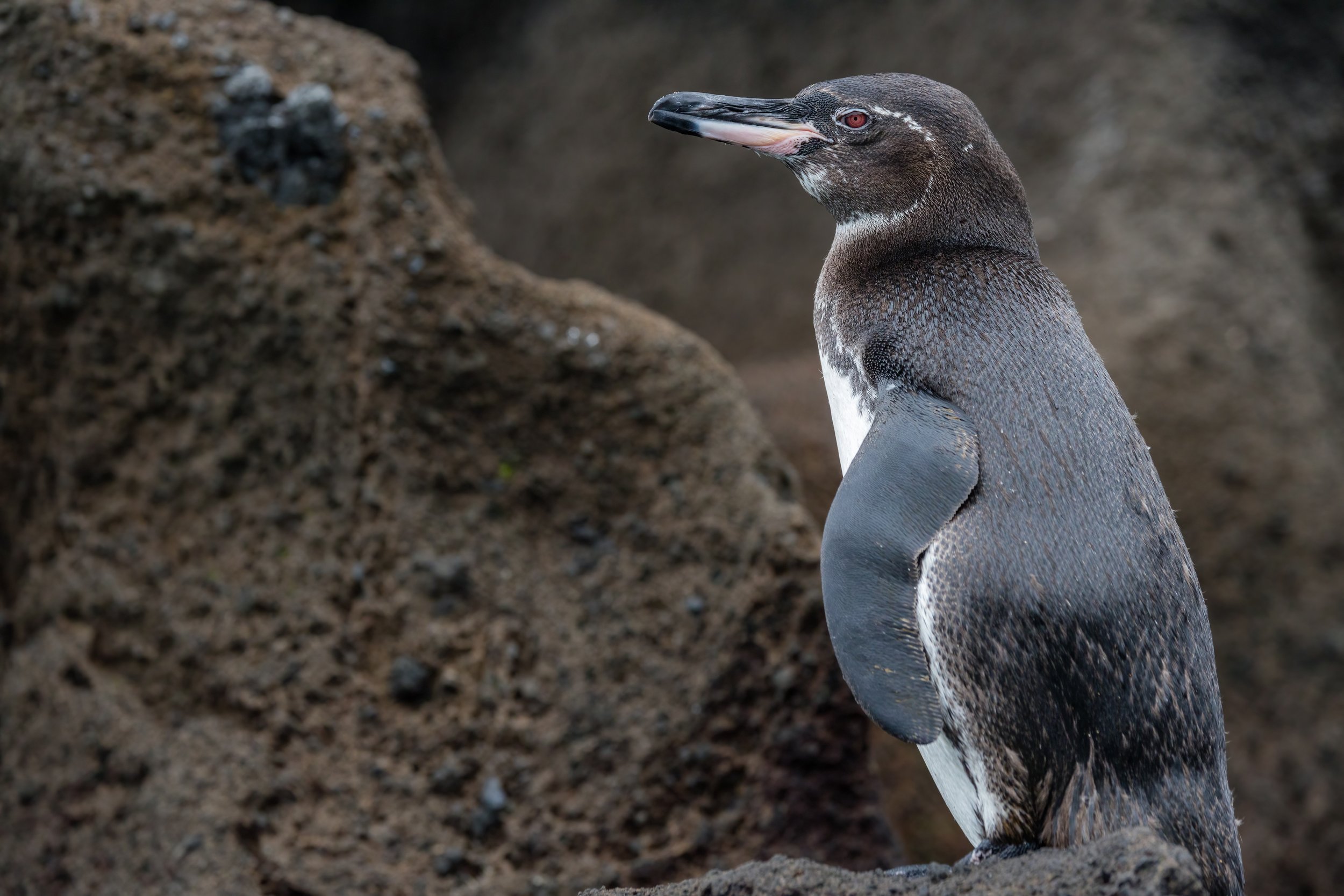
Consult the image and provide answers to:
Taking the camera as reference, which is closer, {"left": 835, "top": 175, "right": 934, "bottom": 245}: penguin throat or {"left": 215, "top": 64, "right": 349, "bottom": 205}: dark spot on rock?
{"left": 835, "top": 175, "right": 934, "bottom": 245}: penguin throat

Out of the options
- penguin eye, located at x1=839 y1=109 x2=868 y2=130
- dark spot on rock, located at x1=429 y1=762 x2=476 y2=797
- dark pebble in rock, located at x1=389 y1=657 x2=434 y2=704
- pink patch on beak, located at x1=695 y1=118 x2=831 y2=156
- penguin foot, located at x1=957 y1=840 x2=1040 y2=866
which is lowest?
dark spot on rock, located at x1=429 y1=762 x2=476 y2=797

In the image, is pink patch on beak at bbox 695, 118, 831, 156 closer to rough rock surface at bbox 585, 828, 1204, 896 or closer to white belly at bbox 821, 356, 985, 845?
white belly at bbox 821, 356, 985, 845

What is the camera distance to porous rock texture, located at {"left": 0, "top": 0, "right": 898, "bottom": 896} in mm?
2209

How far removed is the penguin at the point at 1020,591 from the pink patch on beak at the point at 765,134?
35 centimetres

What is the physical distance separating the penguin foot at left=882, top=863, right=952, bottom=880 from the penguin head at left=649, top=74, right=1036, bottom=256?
101 centimetres

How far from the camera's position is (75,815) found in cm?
221

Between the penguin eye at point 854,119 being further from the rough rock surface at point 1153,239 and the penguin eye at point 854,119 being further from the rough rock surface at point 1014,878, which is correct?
the rough rock surface at point 1153,239

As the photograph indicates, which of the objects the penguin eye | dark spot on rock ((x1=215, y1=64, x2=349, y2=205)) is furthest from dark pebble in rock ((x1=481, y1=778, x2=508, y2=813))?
the penguin eye

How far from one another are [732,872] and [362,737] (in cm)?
92

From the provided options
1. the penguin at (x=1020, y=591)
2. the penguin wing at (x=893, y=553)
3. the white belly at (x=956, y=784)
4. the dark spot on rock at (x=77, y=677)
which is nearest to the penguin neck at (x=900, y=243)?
→ the penguin at (x=1020, y=591)

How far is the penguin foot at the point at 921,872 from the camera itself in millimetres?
1595

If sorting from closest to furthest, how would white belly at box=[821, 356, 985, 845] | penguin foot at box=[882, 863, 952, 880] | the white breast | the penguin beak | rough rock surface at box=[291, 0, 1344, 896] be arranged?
penguin foot at box=[882, 863, 952, 880] < white belly at box=[821, 356, 985, 845] < the white breast < the penguin beak < rough rock surface at box=[291, 0, 1344, 896]

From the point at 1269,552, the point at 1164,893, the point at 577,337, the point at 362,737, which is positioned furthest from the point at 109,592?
the point at 1269,552

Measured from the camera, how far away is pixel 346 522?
2.31 meters
